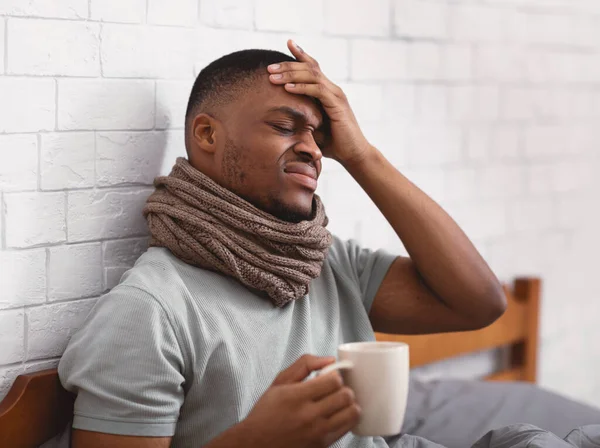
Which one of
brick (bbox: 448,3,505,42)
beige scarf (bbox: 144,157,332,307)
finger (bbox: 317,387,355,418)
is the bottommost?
finger (bbox: 317,387,355,418)

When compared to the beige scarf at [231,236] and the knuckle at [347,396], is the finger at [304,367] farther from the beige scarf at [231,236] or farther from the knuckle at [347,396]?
the beige scarf at [231,236]

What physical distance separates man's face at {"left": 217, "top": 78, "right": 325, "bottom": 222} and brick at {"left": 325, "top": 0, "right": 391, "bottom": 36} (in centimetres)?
53

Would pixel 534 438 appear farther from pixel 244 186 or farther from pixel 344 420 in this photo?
pixel 244 186

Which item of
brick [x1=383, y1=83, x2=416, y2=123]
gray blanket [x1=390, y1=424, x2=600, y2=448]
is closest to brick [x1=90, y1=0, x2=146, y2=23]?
brick [x1=383, y1=83, x2=416, y2=123]

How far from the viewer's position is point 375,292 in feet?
5.38

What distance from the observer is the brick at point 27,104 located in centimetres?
136

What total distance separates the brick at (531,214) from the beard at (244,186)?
1159 millimetres

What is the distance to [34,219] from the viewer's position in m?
1.41

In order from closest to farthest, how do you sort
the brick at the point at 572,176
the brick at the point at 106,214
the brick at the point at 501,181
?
the brick at the point at 106,214
the brick at the point at 501,181
the brick at the point at 572,176

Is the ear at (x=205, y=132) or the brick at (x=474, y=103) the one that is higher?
the brick at (x=474, y=103)

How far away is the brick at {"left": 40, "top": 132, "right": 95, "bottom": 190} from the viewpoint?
1416 millimetres

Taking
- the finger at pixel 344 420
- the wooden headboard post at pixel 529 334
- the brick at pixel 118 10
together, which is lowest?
the wooden headboard post at pixel 529 334

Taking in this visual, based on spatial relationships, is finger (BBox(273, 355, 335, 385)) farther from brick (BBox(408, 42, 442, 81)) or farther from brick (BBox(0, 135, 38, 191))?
brick (BBox(408, 42, 442, 81))

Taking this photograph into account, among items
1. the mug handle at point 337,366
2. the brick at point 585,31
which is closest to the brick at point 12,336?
the mug handle at point 337,366
